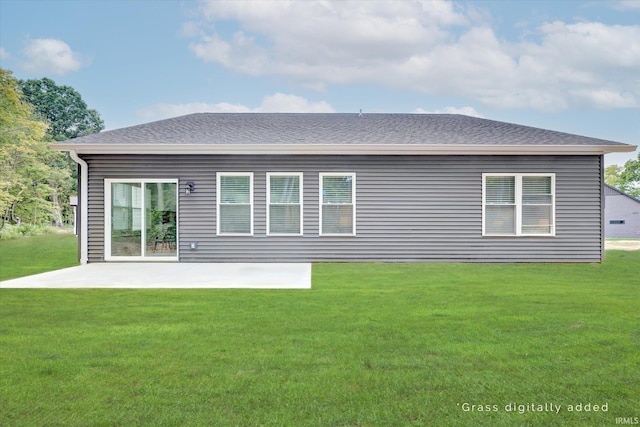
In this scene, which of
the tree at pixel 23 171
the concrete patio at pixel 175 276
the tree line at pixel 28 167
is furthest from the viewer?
the tree at pixel 23 171

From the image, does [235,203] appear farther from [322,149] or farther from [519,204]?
[519,204]

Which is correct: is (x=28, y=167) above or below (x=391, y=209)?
above

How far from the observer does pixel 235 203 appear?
9.76 metres

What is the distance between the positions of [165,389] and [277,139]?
769cm

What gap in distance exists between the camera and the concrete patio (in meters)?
6.67

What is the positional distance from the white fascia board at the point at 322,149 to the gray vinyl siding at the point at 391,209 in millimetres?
279

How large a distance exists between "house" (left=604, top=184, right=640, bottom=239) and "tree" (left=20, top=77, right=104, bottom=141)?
44580 millimetres

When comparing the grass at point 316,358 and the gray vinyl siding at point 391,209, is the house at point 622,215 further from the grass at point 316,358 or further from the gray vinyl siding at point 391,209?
the grass at point 316,358

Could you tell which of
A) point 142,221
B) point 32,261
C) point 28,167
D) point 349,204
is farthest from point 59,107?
point 349,204

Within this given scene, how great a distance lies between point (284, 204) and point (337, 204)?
1226 millimetres

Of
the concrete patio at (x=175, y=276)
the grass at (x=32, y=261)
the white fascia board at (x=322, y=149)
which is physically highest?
the white fascia board at (x=322, y=149)

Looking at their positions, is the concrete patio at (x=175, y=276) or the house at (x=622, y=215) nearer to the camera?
the concrete patio at (x=175, y=276)

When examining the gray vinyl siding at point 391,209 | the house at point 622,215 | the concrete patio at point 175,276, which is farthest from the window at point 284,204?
the house at point 622,215

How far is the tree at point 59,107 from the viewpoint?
37.4 metres
